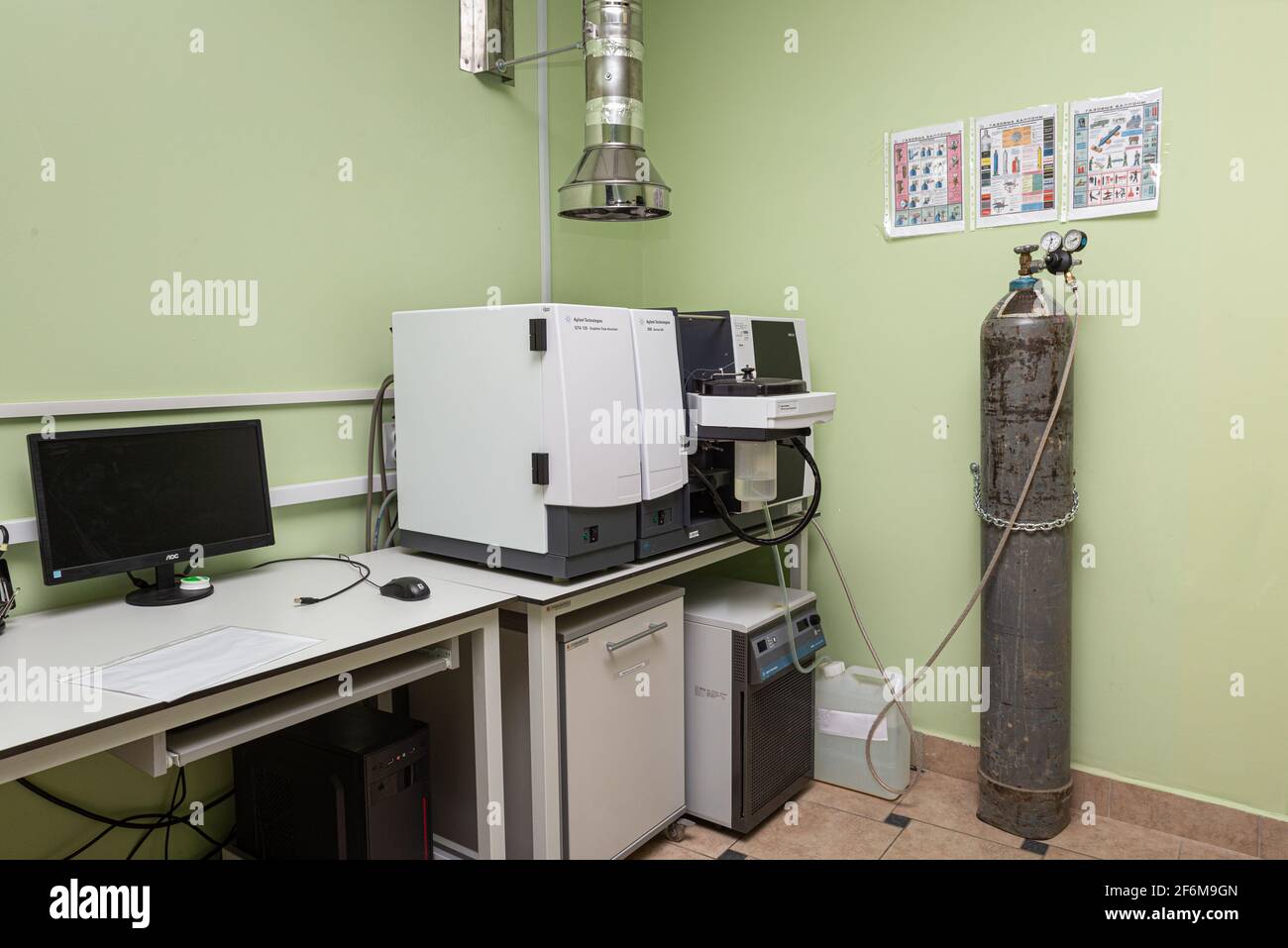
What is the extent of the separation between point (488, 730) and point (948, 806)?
1.48 metres

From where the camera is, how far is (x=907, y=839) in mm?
2412

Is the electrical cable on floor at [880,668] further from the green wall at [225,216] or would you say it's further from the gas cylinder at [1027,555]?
the green wall at [225,216]

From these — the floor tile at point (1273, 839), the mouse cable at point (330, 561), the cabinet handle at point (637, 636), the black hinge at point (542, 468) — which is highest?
the black hinge at point (542, 468)

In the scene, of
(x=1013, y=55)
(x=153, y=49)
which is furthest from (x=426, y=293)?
(x=1013, y=55)

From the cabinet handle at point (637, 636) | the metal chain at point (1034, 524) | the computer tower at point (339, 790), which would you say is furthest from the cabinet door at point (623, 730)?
the metal chain at point (1034, 524)

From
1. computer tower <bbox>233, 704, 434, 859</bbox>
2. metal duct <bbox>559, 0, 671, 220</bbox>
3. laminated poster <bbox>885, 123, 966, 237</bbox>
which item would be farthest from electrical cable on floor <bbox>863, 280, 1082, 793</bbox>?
computer tower <bbox>233, 704, 434, 859</bbox>

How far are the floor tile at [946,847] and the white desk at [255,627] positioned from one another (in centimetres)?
112

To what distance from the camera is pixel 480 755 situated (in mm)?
1862

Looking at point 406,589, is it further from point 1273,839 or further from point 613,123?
point 1273,839

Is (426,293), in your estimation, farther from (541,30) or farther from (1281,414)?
(1281,414)

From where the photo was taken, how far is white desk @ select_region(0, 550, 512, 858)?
49.3 inches

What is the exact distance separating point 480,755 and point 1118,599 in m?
1.81

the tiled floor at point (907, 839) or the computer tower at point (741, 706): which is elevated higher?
the computer tower at point (741, 706)

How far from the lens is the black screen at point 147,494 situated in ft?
5.59
